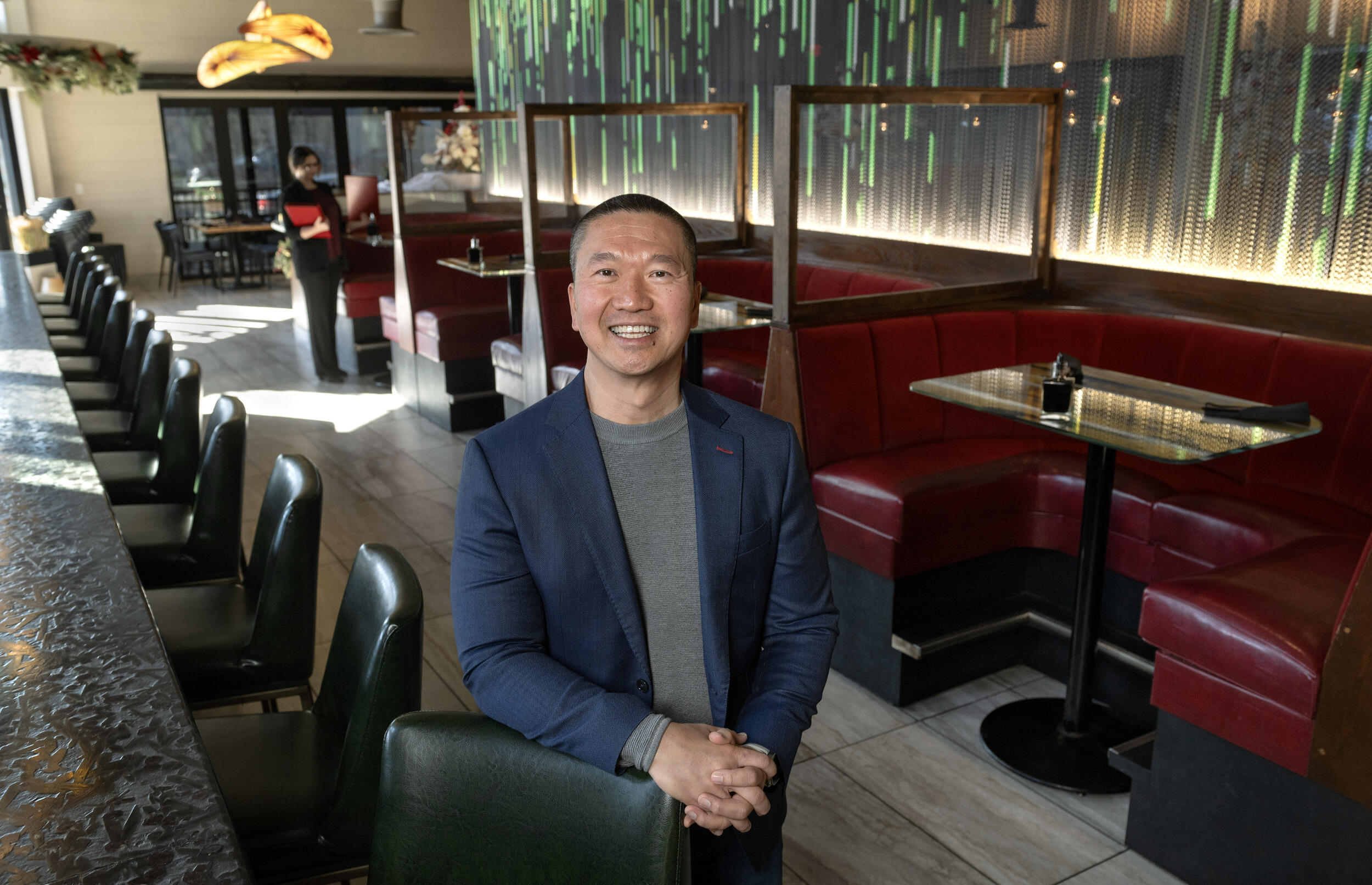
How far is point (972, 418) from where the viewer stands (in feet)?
12.4

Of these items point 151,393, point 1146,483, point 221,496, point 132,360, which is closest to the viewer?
point 221,496

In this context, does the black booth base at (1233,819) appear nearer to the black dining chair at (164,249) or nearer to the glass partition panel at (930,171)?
the glass partition panel at (930,171)

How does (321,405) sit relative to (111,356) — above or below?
below

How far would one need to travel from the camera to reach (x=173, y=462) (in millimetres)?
3109

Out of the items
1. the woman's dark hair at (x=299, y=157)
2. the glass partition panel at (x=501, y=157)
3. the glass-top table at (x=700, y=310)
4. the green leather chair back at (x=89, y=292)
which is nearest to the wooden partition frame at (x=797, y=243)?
the glass-top table at (x=700, y=310)

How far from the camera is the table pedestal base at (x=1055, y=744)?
2740mm

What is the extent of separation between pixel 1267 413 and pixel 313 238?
6364 millimetres

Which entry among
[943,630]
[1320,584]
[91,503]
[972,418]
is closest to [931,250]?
[972,418]

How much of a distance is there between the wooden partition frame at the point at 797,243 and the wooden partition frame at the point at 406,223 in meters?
3.01

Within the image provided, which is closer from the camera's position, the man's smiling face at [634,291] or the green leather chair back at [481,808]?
the green leather chair back at [481,808]

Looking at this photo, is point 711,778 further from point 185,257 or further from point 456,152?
point 185,257

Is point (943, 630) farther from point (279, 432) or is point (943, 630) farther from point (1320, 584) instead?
point (279, 432)

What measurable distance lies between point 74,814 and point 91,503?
124 cm

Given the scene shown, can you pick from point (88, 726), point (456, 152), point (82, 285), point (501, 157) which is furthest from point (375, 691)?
point (501, 157)
